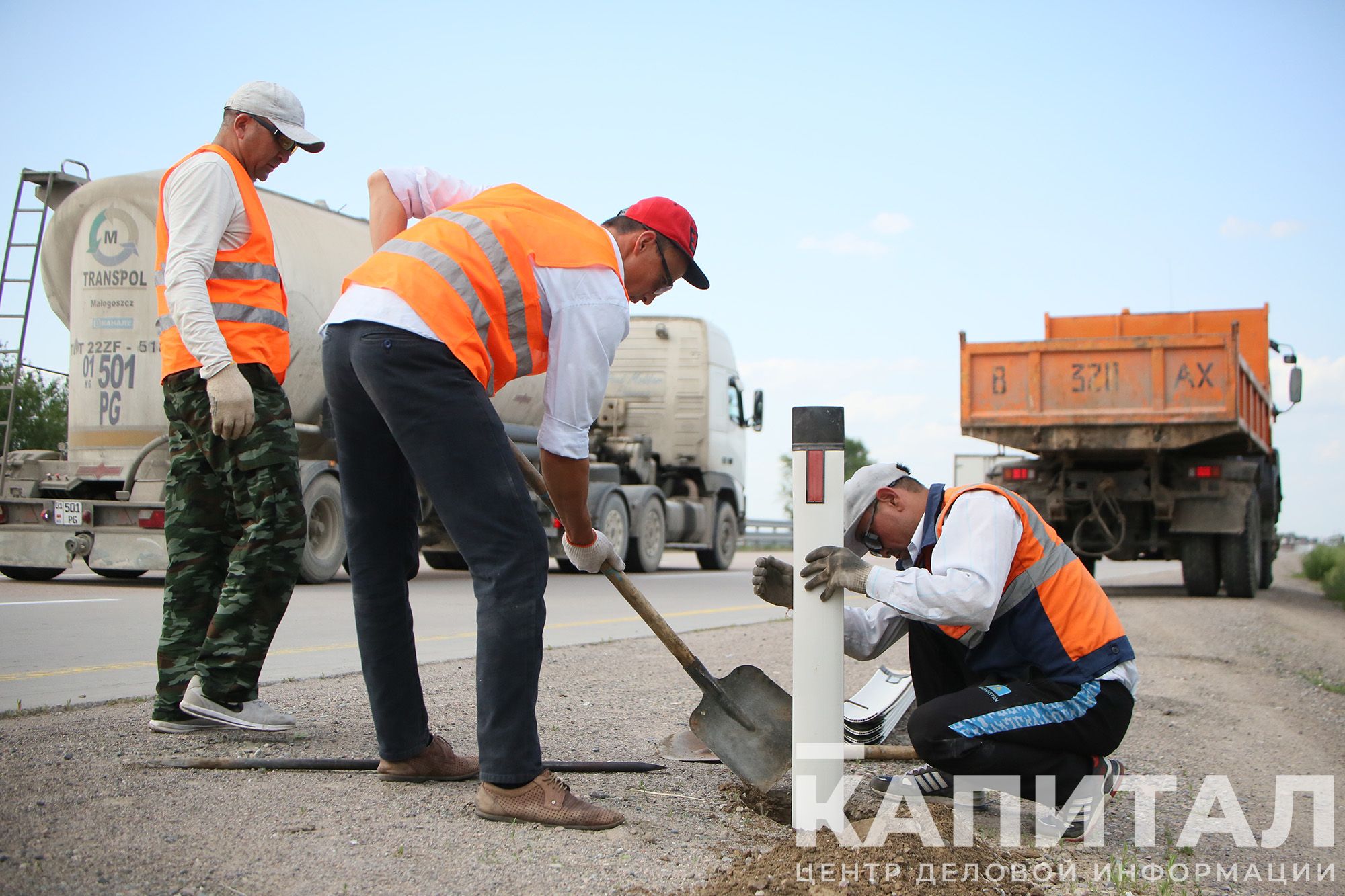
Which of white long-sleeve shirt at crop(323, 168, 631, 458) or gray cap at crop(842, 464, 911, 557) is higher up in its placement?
white long-sleeve shirt at crop(323, 168, 631, 458)

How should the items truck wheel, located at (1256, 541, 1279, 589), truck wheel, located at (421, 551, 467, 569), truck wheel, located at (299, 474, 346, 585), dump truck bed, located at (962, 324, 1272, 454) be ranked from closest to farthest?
truck wheel, located at (299, 474, 346, 585) → dump truck bed, located at (962, 324, 1272, 454) → truck wheel, located at (421, 551, 467, 569) → truck wheel, located at (1256, 541, 1279, 589)

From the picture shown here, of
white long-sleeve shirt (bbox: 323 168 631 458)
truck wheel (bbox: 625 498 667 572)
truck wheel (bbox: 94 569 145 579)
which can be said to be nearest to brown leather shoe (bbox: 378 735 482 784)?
white long-sleeve shirt (bbox: 323 168 631 458)

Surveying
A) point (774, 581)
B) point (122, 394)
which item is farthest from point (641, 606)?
point (122, 394)

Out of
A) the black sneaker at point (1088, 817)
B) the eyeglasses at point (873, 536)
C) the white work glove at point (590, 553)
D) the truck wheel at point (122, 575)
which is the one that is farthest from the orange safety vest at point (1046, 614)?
the truck wheel at point (122, 575)

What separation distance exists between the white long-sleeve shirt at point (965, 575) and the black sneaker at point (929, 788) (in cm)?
61

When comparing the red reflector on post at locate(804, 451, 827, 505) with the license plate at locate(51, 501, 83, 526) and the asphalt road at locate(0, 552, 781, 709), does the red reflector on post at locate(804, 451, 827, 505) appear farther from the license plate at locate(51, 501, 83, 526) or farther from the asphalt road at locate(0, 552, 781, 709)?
the license plate at locate(51, 501, 83, 526)

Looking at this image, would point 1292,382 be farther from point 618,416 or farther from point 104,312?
point 104,312

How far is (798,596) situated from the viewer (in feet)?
9.53

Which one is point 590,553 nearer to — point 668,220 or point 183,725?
point 668,220

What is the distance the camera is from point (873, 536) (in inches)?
132

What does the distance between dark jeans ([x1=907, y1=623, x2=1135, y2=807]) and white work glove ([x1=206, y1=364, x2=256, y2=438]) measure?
221cm

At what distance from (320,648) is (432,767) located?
130 inches

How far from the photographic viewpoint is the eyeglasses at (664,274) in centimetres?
310

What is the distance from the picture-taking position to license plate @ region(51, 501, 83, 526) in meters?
9.57
